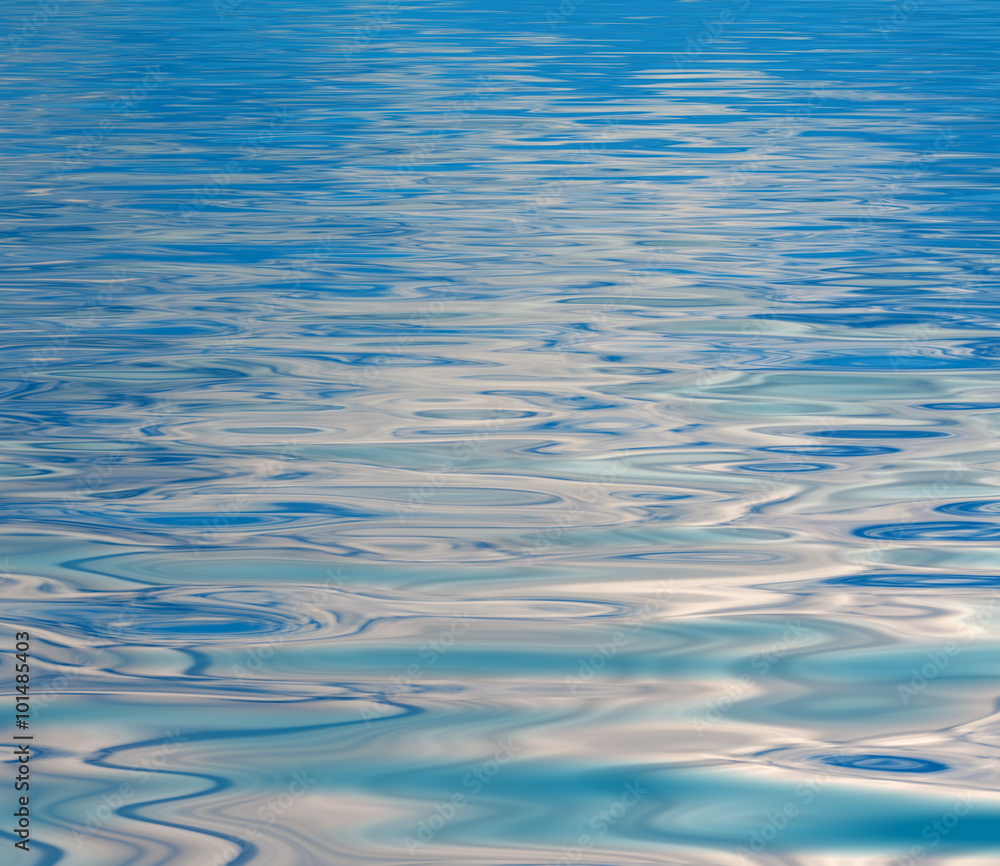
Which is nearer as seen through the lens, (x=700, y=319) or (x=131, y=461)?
(x=131, y=461)

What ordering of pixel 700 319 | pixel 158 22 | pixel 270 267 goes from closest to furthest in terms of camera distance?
pixel 700 319 → pixel 270 267 → pixel 158 22

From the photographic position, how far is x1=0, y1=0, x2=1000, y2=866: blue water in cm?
215

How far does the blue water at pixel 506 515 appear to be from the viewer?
2.15 metres

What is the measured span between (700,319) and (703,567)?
6.68ft

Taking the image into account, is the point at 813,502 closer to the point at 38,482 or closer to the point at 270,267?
the point at 38,482

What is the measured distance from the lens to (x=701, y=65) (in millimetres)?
14109

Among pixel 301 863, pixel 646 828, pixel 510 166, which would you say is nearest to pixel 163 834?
pixel 301 863

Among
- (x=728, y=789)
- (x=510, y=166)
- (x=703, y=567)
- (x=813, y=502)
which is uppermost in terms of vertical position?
(x=510, y=166)

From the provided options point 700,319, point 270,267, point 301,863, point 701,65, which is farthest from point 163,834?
point 701,65

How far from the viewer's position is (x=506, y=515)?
3242 millimetres

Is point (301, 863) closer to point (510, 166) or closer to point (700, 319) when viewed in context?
point (700, 319)

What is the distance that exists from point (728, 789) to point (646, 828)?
144mm

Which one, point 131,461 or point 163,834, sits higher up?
point 131,461

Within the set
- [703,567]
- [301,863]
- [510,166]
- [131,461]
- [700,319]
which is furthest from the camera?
[510,166]
